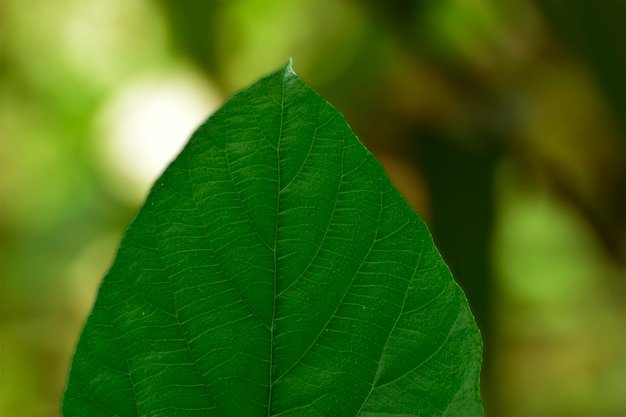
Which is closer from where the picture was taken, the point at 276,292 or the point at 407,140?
the point at 276,292

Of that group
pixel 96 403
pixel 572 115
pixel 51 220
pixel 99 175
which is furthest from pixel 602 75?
pixel 96 403

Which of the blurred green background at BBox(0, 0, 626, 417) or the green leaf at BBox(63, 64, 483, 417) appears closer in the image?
the green leaf at BBox(63, 64, 483, 417)

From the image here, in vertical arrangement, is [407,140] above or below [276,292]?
above

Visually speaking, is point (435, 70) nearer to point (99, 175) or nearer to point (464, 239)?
point (464, 239)

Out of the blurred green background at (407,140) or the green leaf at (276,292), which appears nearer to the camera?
the green leaf at (276,292)
